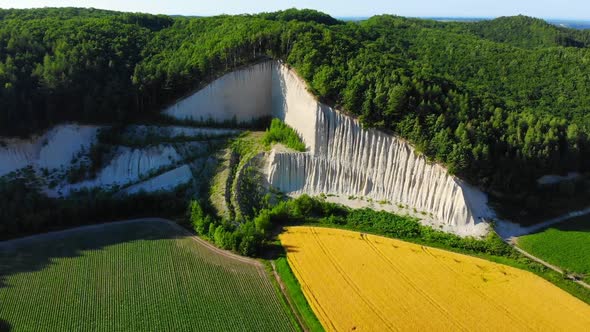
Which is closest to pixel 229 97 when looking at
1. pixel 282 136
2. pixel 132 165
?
pixel 282 136

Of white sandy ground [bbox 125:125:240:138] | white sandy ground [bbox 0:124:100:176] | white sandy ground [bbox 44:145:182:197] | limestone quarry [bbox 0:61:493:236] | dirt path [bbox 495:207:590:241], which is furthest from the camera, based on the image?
white sandy ground [bbox 125:125:240:138]

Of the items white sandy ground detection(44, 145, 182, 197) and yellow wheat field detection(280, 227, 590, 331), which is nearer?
yellow wheat field detection(280, 227, 590, 331)

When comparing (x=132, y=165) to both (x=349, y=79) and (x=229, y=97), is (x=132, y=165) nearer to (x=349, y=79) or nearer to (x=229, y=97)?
(x=229, y=97)

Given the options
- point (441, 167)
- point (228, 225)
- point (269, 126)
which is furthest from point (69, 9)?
point (441, 167)

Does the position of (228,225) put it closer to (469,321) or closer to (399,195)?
(399,195)

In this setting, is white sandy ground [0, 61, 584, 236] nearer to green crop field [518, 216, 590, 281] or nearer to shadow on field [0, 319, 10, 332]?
green crop field [518, 216, 590, 281]

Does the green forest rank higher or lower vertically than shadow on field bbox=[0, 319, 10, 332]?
higher

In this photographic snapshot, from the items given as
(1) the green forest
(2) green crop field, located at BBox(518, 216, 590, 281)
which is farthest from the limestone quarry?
(2) green crop field, located at BBox(518, 216, 590, 281)
